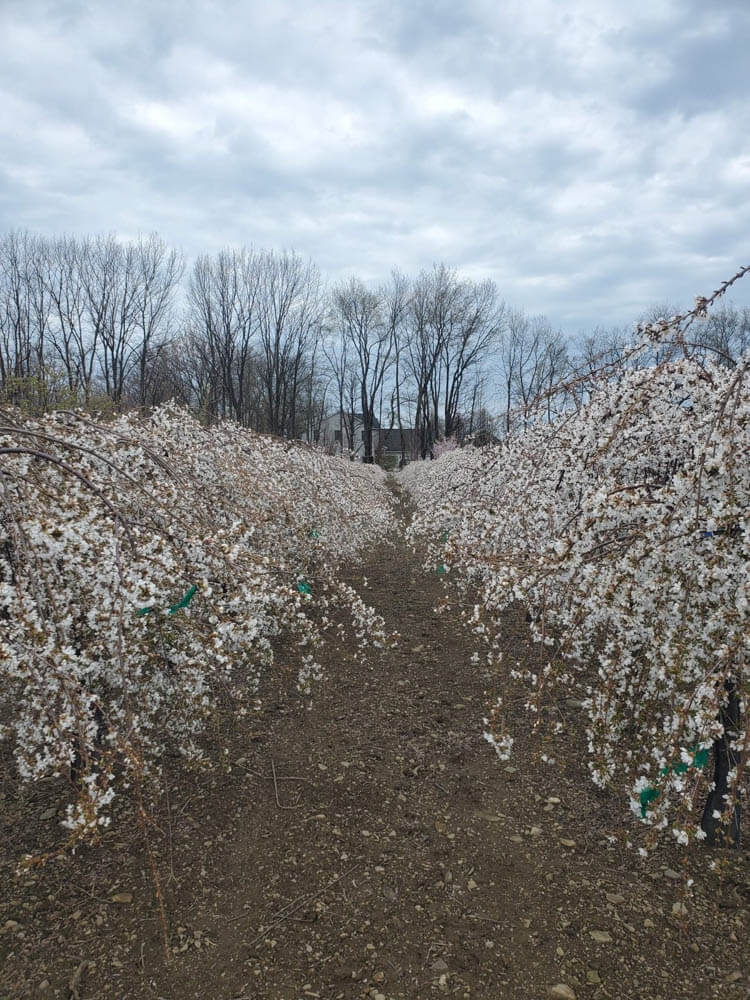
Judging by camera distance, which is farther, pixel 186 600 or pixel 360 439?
pixel 360 439

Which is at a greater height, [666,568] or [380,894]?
[666,568]

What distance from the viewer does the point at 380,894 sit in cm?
282

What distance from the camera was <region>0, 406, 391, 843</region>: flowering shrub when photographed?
7.07 ft

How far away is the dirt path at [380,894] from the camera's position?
2.38 m

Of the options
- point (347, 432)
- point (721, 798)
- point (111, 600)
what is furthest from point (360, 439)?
point (111, 600)

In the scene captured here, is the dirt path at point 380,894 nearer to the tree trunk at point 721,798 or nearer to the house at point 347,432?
the tree trunk at point 721,798

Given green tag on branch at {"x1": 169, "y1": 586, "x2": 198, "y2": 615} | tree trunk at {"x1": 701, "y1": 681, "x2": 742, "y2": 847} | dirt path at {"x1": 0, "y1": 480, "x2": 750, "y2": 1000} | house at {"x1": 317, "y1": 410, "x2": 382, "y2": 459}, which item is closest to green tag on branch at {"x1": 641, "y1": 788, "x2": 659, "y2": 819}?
dirt path at {"x1": 0, "y1": 480, "x2": 750, "y2": 1000}

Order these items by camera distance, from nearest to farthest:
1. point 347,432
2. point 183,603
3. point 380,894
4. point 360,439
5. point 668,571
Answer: point 183,603 → point 668,571 → point 380,894 → point 347,432 → point 360,439

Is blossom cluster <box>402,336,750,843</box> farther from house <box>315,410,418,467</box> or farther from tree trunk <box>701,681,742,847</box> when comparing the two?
house <box>315,410,418,467</box>

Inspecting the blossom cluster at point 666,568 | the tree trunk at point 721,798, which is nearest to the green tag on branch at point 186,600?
the blossom cluster at point 666,568

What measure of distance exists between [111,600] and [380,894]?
6.48 feet

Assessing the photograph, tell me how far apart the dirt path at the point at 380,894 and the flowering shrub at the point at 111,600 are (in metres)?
0.47

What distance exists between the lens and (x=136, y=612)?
266cm

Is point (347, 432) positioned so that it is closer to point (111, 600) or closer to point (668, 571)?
point (111, 600)
